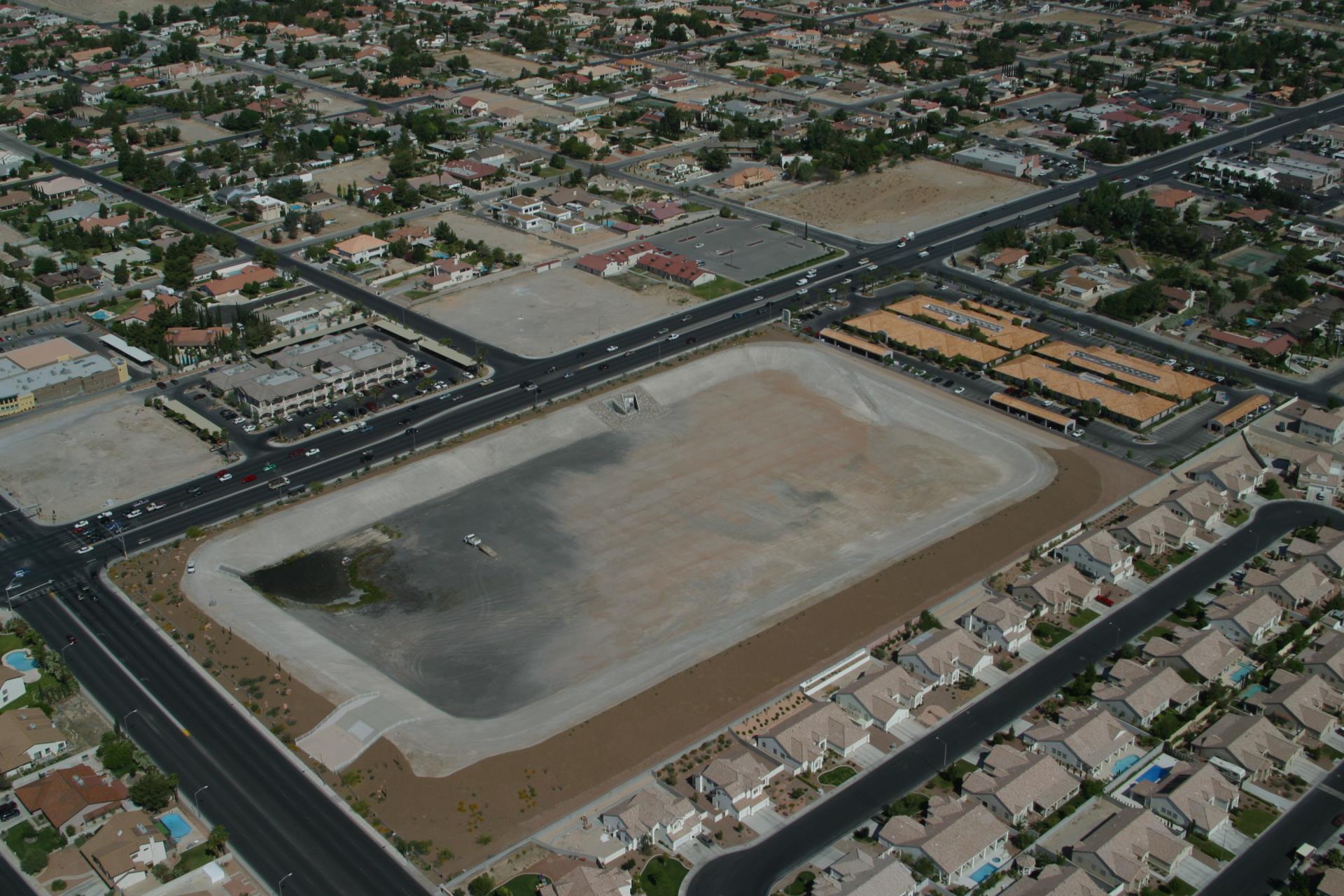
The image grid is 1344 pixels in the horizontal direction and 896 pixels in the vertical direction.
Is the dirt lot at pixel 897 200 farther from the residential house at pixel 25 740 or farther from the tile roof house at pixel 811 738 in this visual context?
the residential house at pixel 25 740

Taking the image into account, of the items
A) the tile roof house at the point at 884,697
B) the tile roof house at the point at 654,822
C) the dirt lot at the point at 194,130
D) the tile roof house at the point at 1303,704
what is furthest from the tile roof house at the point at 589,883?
the dirt lot at the point at 194,130

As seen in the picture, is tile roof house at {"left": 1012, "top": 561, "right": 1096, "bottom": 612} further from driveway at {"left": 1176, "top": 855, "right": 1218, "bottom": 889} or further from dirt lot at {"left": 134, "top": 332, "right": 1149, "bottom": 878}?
driveway at {"left": 1176, "top": 855, "right": 1218, "bottom": 889}

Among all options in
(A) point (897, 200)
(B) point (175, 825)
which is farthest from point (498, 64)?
(B) point (175, 825)

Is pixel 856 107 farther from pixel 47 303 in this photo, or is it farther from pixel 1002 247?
pixel 47 303

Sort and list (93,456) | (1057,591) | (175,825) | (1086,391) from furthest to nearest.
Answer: (1086,391)
(93,456)
(1057,591)
(175,825)

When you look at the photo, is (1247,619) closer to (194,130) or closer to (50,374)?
(50,374)

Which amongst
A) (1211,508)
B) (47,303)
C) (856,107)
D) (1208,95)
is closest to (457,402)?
(47,303)
